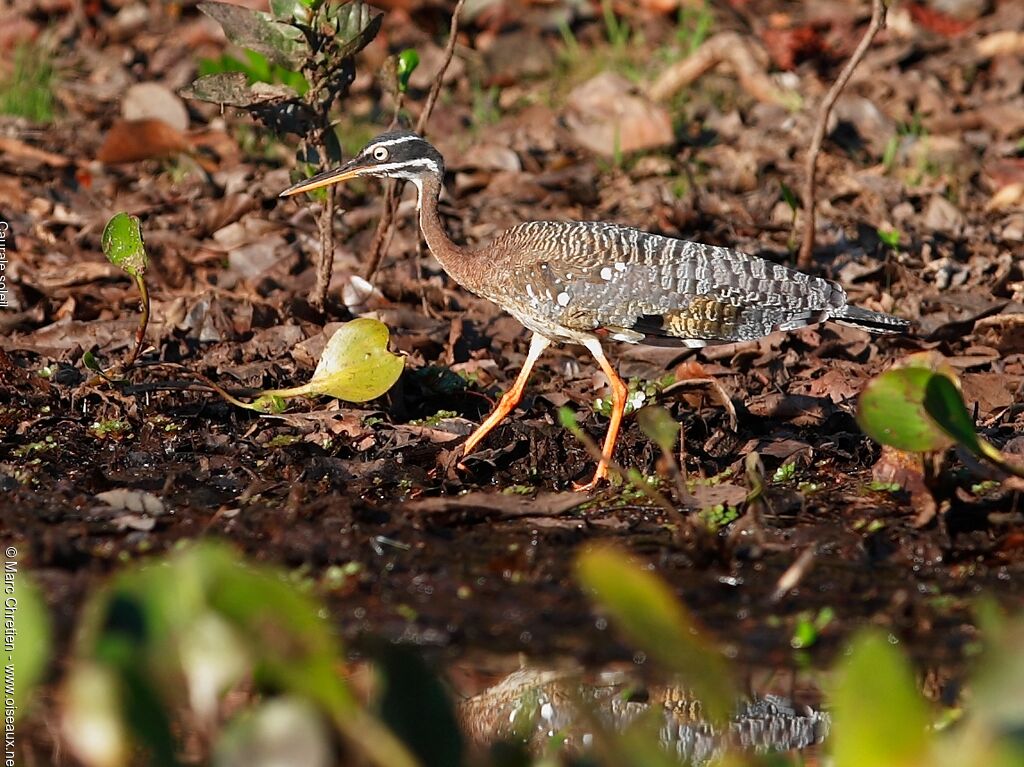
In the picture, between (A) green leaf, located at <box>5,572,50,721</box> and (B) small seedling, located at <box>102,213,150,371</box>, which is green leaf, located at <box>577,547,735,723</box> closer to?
(A) green leaf, located at <box>5,572,50,721</box>

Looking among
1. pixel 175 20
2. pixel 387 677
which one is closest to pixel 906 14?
pixel 175 20

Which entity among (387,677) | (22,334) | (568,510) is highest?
(387,677)

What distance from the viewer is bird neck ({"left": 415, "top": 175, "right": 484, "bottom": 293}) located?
25.3 ft

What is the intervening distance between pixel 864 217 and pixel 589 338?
3.24 m

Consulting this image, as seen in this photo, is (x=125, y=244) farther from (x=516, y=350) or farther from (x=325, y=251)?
(x=516, y=350)

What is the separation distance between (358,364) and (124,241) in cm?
123

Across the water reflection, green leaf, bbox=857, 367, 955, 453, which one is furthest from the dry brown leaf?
green leaf, bbox=857, 367, 955, 453

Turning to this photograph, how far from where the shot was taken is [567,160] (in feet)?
34.7

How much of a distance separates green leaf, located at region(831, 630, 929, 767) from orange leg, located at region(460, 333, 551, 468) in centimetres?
356

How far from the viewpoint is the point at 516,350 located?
336 inches

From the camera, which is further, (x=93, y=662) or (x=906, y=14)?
(x=906, y=14)

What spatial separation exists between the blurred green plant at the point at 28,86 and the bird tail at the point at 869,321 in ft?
20.6

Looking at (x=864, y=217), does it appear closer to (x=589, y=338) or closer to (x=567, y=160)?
(x=567, y=160)

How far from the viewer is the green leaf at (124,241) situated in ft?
22.8
